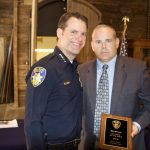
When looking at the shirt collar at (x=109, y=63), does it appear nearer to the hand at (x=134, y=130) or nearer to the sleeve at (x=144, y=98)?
the sleeve at (x=144, y=98)

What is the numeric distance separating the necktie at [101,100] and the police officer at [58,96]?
0.27 metres

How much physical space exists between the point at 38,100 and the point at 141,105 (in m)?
0.92

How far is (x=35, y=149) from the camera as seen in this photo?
1654 millimetres

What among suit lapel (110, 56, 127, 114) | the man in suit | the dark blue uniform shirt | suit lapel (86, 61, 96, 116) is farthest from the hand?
the dark blue uniform shirt

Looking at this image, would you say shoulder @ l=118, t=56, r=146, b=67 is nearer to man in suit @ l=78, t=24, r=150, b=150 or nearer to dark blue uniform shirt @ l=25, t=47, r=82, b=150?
man in suit @ l=78, t=24, r=150, b=150

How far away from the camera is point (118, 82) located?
2088 mm

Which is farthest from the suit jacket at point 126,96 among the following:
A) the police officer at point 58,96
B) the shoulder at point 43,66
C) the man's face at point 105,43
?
the shoulder at point 43,66

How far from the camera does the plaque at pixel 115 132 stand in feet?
6.19

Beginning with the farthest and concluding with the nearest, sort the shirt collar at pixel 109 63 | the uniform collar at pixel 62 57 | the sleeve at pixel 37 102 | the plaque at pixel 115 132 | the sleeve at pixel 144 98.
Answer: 1. the shirt collar at pixel 109 63
2. the sleeve at pixel 144 98
3. the plaque at pixel 115 132
4. the uniform collar at pixel 62 57
5. the sleeve at pixel 37 102

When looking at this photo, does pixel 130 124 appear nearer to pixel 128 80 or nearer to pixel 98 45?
pixel 128 80

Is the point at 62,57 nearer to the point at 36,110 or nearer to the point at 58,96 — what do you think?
the point at 58,96

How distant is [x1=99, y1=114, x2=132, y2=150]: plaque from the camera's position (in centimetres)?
189

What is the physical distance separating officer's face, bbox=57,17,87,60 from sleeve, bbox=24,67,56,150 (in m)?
0.24

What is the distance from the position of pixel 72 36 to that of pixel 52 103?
438 millimetres
